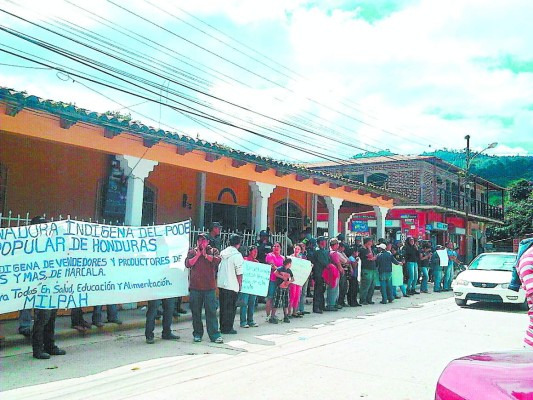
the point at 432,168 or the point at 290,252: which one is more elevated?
the point at 432,168

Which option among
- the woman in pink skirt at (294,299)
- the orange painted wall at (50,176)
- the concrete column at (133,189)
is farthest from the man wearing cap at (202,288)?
the orange painted wall at (50,176)

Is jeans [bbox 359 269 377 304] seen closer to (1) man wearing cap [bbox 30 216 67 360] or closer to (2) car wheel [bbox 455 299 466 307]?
(2) car wheel [bbox 455 299 466 307]

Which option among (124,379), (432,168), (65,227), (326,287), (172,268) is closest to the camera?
(124,379)

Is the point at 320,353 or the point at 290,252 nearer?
the point at 320,353

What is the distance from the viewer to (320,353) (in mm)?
7477

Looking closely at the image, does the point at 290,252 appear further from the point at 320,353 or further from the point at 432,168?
the point at 432,168

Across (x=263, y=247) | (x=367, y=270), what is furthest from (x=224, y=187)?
(x=367, y=270)

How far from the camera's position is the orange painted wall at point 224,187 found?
49.6ft

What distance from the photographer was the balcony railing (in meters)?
35.1

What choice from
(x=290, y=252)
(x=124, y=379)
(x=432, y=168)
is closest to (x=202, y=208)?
(x=290, y=252)

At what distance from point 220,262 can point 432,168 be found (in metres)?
29.0

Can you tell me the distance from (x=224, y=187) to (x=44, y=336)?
9221 mm

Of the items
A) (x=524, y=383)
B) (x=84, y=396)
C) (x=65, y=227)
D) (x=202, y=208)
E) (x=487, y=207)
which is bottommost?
(x=84, y=396)

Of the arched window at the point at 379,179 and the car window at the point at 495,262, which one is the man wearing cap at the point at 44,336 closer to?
the car window at the point at 495,262
